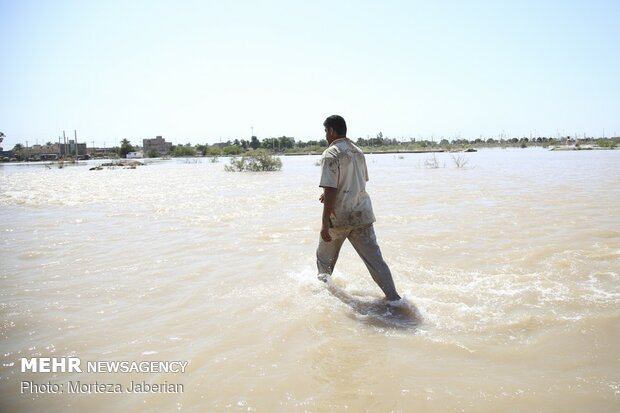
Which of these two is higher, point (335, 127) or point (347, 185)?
point (335, 127)

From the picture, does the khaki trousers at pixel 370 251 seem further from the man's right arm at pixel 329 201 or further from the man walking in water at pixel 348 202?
the man's right arm at pixel 329 201

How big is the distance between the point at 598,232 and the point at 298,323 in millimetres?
5651

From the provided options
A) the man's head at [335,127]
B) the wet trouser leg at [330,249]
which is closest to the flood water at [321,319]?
the wet trouser leg at [330,249]

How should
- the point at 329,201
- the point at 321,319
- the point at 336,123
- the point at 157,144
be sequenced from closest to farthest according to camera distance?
the point at 321,319 → the point at 329,201 → the point at 336,123 → the point at 157,144

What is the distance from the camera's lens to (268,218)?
9.03m

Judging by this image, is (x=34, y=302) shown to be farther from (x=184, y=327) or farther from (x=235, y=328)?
(x=235, y=328)

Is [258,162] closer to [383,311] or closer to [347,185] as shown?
[347,185]

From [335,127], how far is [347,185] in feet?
1.97

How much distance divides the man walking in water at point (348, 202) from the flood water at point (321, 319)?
15.5 inches

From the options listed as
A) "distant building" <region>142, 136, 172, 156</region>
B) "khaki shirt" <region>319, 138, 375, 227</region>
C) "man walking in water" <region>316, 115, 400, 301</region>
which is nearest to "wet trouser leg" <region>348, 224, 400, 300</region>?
"man walking in water" <region>316, 115, 400, 301</region>

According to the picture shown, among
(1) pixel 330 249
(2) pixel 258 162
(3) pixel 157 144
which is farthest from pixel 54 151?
(1) pixel 330 249

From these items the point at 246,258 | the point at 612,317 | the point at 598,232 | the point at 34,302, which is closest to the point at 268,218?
the point at 246,258

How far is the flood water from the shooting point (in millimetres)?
2303

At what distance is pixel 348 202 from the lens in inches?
147
